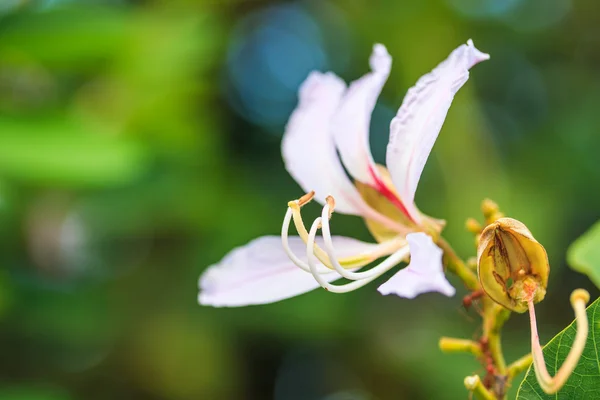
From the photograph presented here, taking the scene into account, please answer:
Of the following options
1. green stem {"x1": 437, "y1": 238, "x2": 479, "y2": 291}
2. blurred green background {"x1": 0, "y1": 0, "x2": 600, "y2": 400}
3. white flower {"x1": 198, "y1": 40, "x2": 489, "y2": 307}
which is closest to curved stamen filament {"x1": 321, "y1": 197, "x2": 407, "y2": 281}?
white flower {"x1": 198, "y1": 40, "x2": 489, "y2": 307}

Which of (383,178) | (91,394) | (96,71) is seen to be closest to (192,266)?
(91,394)

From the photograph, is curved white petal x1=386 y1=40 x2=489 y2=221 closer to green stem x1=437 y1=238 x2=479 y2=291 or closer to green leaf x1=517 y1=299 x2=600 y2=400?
green stem x1=437 y1=238 x2=479 y2=291

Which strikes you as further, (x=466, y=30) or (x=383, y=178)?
(x=466, y=30)

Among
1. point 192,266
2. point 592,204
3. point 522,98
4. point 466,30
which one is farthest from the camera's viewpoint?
point 522,98

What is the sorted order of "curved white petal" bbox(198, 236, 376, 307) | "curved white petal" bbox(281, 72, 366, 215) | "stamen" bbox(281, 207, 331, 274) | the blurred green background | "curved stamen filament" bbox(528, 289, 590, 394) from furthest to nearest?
the blurred green background < "curved white petal" bbox(281, 72, 366, 215) < "curved white petal" bbox(198, 236, 376, 307) < "stamen" bbox(281, 207, 331, 274) < "curved stamen filament" bbox(528, 289, 590, 394)

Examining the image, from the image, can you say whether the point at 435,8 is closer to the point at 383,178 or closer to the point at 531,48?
the point at 531,48

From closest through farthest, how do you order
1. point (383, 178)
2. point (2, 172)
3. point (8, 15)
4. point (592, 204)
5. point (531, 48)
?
point (383, 178) → point (2, 172) → point (8, 15) → point (592, 204) → point (531, 48)

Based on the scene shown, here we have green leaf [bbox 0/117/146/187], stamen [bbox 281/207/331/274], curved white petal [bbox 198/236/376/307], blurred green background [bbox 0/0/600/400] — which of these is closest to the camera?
stamen [bbox 281/207/331/274]
